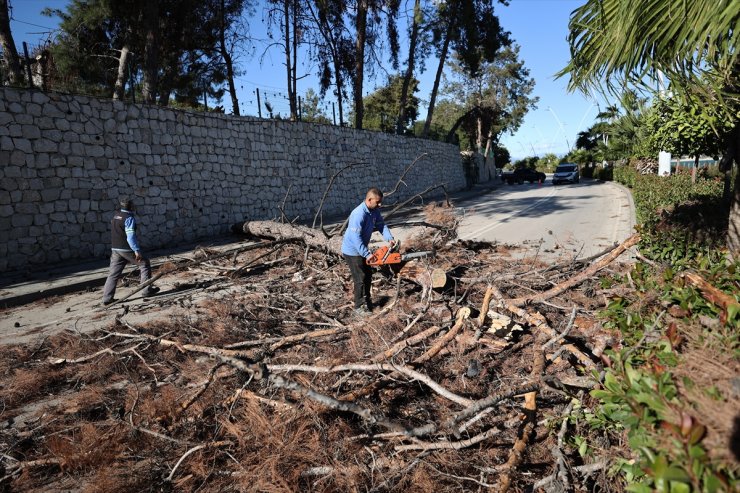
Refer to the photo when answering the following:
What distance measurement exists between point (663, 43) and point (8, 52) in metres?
13.9

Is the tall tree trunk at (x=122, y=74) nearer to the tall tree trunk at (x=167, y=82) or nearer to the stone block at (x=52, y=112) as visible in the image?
the tall tree trunk at (x=167, y=82)

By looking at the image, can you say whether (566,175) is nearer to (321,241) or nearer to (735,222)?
(321,241)

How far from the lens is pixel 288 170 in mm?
16312

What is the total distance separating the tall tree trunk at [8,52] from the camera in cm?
1062

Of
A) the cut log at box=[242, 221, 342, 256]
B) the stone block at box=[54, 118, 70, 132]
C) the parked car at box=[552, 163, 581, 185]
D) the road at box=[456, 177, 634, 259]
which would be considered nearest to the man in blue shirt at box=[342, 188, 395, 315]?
the cut log at box=[242, 221, 342, 256]

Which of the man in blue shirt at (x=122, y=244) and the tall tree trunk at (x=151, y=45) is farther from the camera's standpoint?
the tall tree trunk at (x=151, y=45)

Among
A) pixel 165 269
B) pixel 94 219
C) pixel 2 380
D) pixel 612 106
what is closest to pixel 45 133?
pixel 94 219

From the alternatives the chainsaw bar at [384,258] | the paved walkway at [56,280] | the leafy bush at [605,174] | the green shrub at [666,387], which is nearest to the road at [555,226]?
the chainsaw bar at [384,258]

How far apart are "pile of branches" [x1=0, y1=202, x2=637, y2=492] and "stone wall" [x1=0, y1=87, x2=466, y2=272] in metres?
5.35

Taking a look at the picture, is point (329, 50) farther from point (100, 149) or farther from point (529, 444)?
point (529, 444)

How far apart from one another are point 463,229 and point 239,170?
7.46 meters

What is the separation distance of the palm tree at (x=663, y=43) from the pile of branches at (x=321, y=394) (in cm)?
205

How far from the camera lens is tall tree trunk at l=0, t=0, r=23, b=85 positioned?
1062 centimetres

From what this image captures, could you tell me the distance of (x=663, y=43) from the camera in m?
3.44
